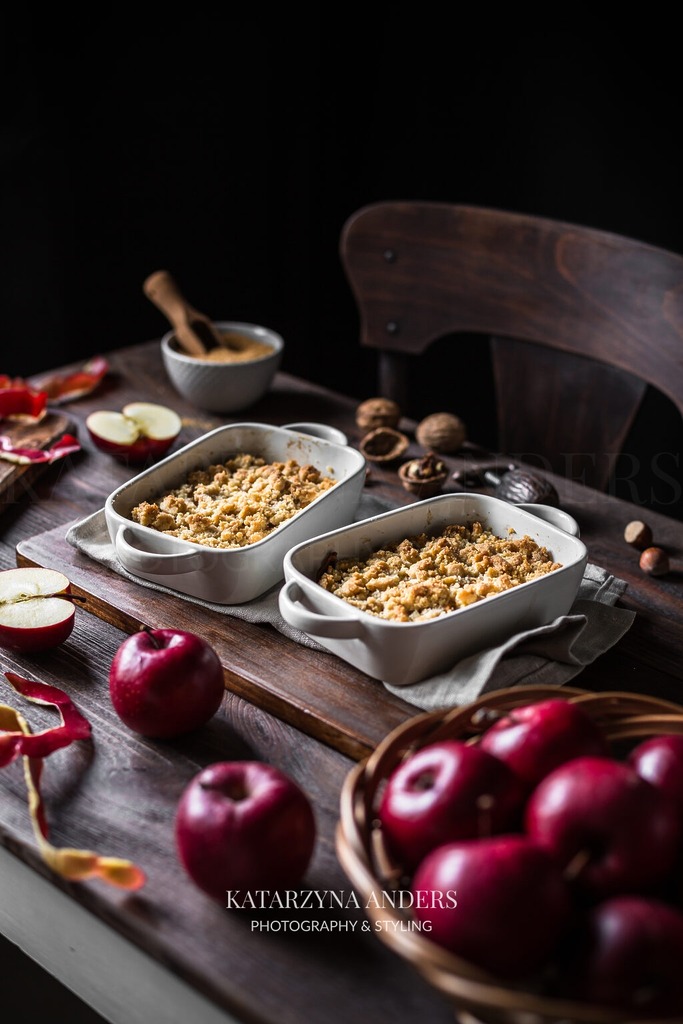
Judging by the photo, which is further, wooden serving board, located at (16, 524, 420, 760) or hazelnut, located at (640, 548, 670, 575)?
hazelnut, located at (640, 548, 670, 575)

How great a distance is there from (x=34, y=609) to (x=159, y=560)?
6.0 inches

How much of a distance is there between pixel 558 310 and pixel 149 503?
0.88 metres

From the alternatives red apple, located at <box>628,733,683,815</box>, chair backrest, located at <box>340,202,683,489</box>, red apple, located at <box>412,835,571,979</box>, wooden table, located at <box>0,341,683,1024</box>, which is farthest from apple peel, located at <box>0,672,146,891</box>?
chair backrest, located at <box>340,202,683,489</box>

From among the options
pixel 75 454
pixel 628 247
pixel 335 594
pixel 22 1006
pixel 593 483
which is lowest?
pixel 22 1006

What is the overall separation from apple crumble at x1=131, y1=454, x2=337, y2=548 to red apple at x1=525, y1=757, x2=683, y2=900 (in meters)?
0.57

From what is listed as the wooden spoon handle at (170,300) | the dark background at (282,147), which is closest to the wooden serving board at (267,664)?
the wooden spoon handle at (170,300)

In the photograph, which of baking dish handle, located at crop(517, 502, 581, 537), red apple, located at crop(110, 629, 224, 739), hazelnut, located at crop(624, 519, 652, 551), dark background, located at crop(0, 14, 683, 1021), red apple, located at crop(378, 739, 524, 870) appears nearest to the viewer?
red apple, located at crop(378, 739, 524, 870)

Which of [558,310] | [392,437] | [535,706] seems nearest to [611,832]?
[535,706]

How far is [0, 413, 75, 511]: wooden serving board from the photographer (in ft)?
4.86

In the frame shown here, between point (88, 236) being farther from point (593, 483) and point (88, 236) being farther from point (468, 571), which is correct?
point (468, 571)

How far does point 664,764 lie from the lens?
2.57 ft

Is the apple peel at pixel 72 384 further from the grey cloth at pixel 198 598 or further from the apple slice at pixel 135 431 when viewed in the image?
the grey cloth at pixel 198 598

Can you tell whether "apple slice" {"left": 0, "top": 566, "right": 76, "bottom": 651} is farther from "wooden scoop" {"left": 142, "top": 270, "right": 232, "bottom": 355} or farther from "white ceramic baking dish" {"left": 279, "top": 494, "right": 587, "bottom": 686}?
"wooden scoop" {"left": 142, "top": 270, "right": 232, "bottom": 355}

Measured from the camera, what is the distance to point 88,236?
2.47m
